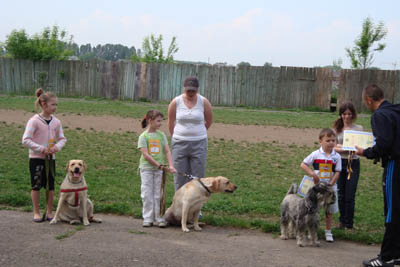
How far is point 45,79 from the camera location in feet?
93.4

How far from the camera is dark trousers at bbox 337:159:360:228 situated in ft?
21.6

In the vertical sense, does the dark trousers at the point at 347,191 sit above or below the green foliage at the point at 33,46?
below

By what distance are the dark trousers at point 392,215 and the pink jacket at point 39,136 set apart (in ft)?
13.6

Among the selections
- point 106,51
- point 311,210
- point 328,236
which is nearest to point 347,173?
point 328,236

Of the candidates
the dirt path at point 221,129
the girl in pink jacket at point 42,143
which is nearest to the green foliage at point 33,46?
the dirt path at point 221,129

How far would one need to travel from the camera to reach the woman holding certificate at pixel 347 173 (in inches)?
255

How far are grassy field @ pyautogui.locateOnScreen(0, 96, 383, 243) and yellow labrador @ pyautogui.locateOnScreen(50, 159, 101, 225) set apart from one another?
847 millimetres

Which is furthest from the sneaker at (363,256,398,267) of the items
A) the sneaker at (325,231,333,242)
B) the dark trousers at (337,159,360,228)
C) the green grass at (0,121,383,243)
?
the dark trousers at (337,159,360,228)

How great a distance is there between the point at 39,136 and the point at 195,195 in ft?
7.34

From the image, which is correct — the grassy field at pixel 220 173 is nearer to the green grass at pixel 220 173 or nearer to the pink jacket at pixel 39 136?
the green grass at pixel 220 173

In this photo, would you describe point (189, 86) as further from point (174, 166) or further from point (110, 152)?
point (110, 152)

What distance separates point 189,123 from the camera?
671cm

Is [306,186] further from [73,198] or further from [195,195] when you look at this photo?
[73,198]

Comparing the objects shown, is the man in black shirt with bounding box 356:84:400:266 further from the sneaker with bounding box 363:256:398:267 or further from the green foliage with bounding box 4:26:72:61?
the green foliage with bounding box 4:26:72:61
